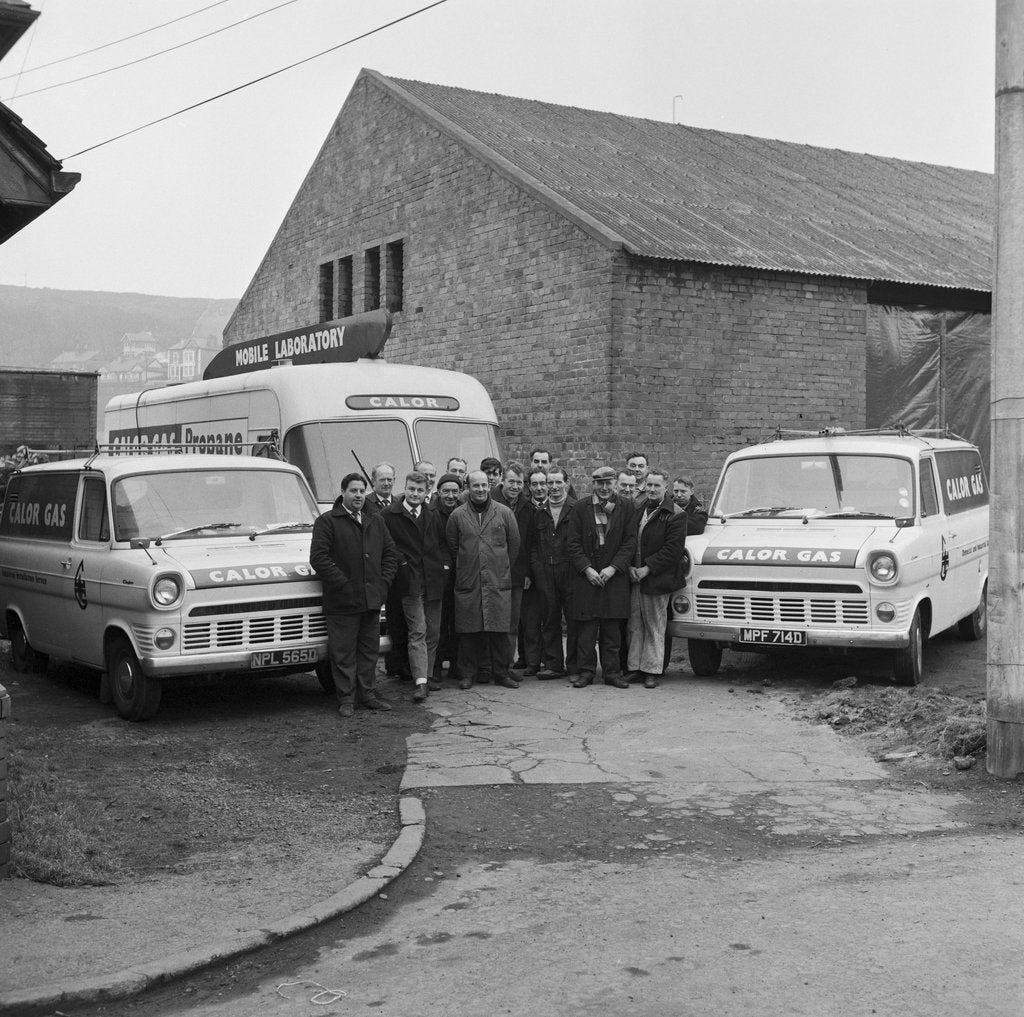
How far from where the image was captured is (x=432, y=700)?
9836 mm

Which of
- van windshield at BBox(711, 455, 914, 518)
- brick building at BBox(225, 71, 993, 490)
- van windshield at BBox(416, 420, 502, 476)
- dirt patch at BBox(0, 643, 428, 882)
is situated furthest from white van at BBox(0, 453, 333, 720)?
brick building at BBox(225, 71, 993, 490)

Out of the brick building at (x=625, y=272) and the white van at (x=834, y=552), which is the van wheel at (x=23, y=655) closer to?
the white van at (x=834, y=552)

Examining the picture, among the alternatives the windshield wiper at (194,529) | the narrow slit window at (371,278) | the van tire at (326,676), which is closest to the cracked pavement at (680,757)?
the van tire at (326,676)

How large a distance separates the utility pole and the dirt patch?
3419 mm

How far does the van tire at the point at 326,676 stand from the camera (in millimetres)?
9792

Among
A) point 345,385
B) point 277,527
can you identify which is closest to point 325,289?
point 345,385

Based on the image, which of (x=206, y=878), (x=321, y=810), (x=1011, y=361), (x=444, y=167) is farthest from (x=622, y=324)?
(x=206, y=878)

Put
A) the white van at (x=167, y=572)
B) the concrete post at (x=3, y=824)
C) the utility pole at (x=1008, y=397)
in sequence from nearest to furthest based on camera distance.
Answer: the concrete post at (x=3, y=824) → the utility pole at (x=1008, y=397) → the white van at (x=167, y=572)

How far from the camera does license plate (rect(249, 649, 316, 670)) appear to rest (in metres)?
9.05

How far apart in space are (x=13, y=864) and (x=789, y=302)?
1372cm

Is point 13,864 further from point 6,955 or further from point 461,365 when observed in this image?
point 461,365

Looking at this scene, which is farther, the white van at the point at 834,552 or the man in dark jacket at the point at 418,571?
the man in dark jacket at the point at 418,571

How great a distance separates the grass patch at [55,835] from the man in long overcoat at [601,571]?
4.42 m

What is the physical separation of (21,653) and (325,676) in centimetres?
311
